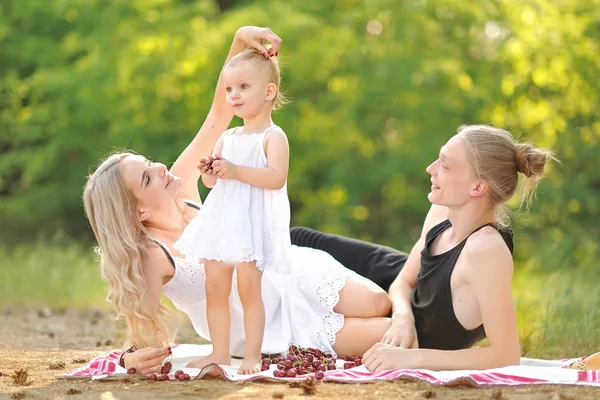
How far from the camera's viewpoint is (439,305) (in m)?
3.93

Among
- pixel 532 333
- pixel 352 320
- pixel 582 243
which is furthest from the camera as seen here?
pixel 582 243

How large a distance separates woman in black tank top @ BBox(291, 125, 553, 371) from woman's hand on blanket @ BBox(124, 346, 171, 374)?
0.92m

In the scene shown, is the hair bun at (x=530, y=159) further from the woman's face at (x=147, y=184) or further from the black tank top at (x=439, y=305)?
the woman's face at (x=147, y=184)

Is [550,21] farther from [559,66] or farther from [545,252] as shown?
[545,252]

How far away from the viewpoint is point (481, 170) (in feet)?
12.4

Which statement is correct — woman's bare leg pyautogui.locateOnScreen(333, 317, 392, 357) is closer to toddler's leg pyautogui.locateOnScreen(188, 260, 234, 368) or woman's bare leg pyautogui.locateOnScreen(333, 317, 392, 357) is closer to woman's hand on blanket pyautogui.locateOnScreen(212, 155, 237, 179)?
toddler's leg pyautogui.locateOnScreen(188, 260, 234, 368)

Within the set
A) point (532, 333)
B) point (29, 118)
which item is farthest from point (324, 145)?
point (532, 333)

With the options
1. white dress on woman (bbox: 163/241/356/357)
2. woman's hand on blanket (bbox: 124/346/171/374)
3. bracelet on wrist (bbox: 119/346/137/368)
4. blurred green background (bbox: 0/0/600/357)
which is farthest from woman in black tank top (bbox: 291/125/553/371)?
blurred green background (bbox: 0/0/600/357)

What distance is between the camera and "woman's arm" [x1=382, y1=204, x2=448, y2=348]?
4047 millimetres

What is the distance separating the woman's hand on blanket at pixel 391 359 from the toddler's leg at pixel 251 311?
1.60 ft

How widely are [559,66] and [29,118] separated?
6783mm

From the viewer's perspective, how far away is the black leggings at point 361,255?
488 cm

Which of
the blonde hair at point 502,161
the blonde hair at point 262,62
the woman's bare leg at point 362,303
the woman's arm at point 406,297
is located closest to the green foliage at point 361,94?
the woman's arm at point 406,297

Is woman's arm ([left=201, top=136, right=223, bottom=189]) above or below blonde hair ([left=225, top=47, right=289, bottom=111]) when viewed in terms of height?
below
